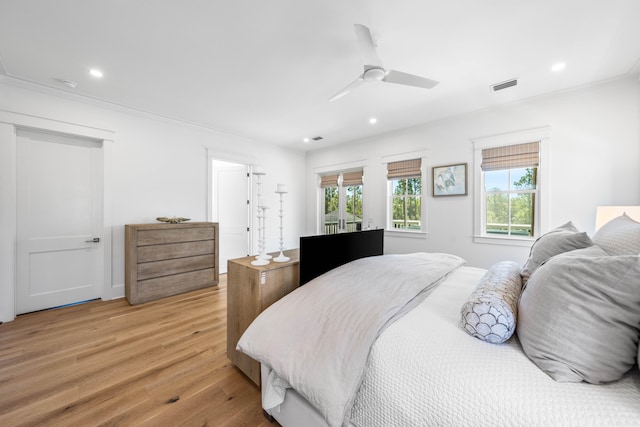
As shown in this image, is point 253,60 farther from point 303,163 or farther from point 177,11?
point 303,163

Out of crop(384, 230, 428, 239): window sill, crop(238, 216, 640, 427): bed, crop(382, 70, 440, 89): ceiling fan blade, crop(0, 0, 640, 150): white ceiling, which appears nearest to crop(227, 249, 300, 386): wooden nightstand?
crop(238, 216, 640, 427): bed

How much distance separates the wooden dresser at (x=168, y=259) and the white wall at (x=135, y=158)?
425 mm

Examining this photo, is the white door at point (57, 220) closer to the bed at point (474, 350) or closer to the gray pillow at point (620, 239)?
the bed at point (474, 350)

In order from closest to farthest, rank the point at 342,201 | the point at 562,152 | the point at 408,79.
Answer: the point at 408,79 → the point at 562,152 → the point at 342,201

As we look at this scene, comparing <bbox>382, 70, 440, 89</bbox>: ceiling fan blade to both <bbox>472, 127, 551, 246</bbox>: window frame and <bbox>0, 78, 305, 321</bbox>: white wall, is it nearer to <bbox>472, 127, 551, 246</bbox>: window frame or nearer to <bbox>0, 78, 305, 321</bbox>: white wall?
<bbox>472, 127, 551, 246</bbox>: window frame

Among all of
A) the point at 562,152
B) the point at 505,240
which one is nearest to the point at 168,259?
the point at 505,240

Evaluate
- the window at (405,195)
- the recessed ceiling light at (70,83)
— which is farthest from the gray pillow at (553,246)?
the recessed ceiling light at (70,83)

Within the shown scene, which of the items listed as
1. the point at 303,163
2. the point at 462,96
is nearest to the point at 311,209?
the point at 303,163

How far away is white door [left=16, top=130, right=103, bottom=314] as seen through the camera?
2.83 metres

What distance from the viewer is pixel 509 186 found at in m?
3.27

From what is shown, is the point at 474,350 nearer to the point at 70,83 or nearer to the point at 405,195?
the point at 405,195

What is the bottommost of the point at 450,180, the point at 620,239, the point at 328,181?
the point at 620,239

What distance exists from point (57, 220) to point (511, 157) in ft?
19.4

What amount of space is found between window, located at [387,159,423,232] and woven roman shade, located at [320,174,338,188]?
1329mm
